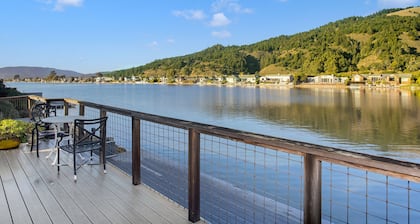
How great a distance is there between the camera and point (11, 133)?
19.5 ft

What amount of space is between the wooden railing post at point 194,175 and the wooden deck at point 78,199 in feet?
0.34

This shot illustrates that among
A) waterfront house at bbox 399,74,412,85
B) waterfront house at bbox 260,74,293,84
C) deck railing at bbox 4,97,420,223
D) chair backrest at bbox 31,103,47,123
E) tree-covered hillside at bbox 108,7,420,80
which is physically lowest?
deck railing at bbox 4,97,420,223

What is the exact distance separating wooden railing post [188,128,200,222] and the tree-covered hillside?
99.9 m

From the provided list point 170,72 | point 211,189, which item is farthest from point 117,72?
point 211,189

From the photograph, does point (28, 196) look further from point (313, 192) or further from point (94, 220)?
point (313, 192)

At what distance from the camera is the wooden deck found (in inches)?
113

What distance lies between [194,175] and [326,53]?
364 feet

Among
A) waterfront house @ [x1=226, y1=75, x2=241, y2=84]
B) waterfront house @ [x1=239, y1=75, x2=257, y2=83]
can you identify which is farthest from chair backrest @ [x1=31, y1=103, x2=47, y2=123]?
waterfront house @ [x1=239, y1=75, x2=257, y2=83]

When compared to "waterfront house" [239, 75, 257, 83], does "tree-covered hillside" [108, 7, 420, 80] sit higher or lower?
higher

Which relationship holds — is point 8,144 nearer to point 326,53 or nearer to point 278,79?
point 326,53

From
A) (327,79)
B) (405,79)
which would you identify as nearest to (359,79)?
(327,79)

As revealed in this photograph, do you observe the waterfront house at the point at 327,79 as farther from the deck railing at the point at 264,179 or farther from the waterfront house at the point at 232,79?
the deck railing at the point at 264,179

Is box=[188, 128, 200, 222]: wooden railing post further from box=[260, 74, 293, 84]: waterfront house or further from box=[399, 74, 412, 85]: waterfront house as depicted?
box=[260, 74, 293, 84]: waterfront house

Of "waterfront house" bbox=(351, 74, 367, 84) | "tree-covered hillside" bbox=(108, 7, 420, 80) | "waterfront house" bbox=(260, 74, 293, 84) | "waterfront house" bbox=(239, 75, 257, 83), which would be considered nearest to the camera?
"waterfront house" bbox=(351, 74, 367, 84)
